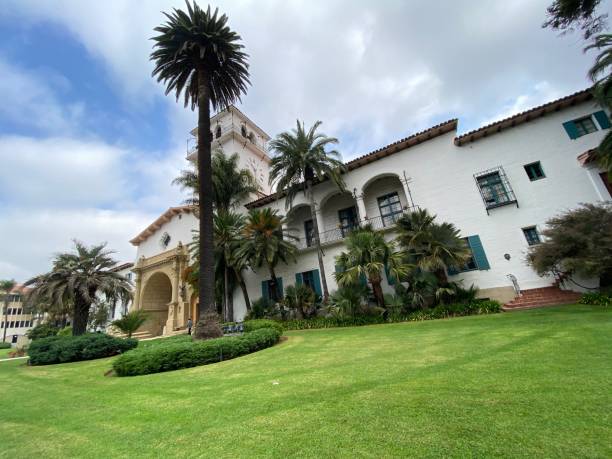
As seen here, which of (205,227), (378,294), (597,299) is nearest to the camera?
(597,299)

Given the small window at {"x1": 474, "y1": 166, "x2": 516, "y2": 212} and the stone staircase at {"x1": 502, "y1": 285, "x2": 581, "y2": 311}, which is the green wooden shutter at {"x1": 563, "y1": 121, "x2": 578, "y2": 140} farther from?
the stone staircase at {"x1": 502, "y1": 285, "x2": 581, "y2": 311}

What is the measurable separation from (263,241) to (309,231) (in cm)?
478

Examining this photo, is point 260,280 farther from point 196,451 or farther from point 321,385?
point 196,451

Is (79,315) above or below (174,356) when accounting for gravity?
above

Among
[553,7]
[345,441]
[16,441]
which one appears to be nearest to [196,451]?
[345,441]

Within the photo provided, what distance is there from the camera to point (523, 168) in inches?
537

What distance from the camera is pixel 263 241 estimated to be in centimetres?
1764

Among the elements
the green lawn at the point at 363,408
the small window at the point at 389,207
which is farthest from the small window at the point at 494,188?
the green lawn at the point at 363,408

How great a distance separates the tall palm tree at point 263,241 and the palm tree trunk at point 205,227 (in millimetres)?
6190

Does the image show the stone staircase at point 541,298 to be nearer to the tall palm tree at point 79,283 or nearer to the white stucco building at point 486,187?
the white stucco building at point 486,187

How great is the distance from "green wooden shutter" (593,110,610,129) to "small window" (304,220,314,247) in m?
16.8

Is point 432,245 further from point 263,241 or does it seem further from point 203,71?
point 203,71

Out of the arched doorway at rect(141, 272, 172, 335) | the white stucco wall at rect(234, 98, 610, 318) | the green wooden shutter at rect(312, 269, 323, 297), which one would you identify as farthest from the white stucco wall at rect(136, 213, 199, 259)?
the white stucco wall at rect(234, 98, 610, 318)

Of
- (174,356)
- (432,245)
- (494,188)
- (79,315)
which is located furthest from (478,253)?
(79,315)
